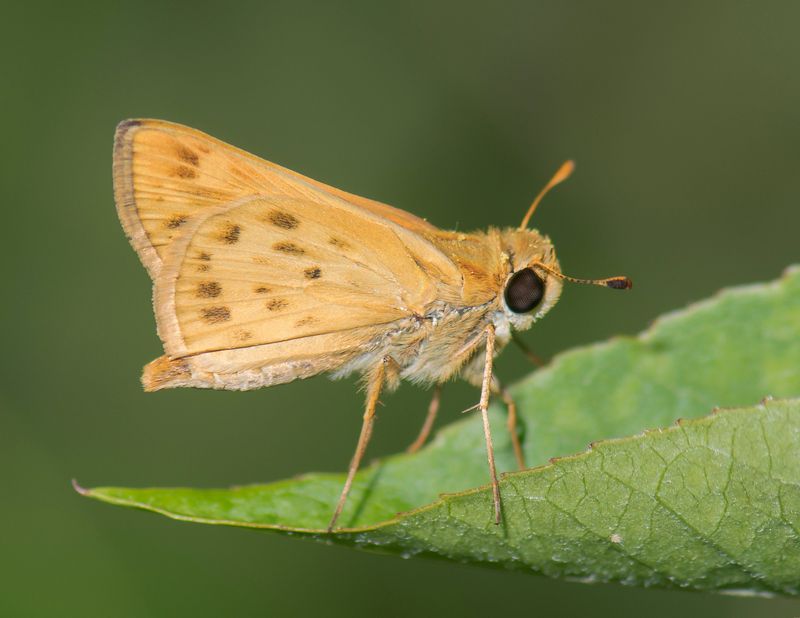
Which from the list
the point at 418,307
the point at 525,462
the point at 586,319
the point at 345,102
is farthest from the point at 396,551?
the point at 345,102

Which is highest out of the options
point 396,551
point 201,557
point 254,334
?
point 254,334

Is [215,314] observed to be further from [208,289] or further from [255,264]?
[255,264]

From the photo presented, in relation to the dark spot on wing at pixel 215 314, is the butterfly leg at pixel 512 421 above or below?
below

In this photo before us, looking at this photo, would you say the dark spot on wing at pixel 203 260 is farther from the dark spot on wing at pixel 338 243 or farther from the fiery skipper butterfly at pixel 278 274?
the dark spot on wing at pixel 338 243

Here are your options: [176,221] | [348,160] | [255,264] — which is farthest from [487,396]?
[348,160]

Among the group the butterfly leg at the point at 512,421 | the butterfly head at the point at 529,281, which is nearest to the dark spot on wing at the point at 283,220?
the butterfly head at the point at 529,281

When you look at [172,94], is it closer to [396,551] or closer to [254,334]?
[254,334]
